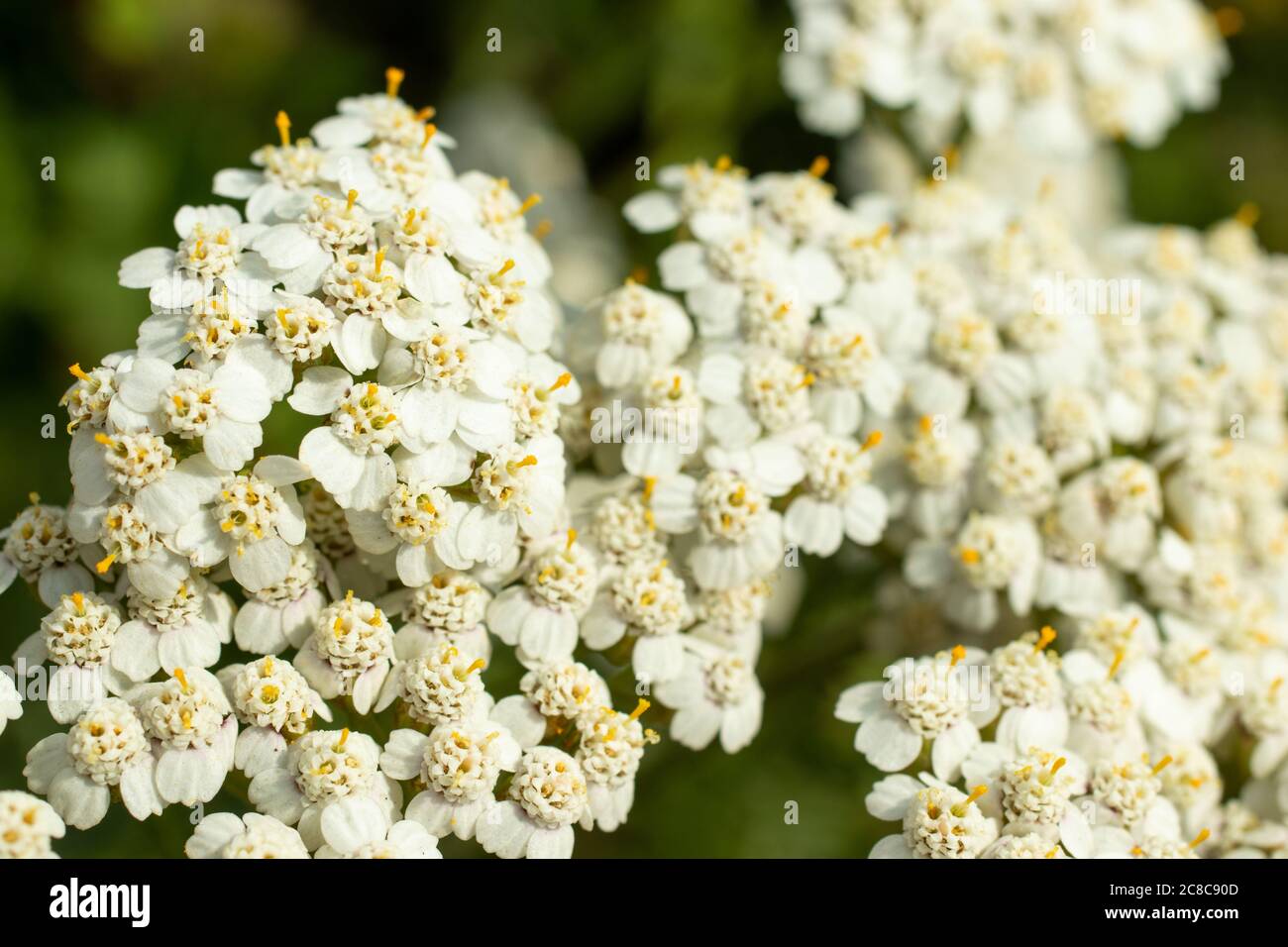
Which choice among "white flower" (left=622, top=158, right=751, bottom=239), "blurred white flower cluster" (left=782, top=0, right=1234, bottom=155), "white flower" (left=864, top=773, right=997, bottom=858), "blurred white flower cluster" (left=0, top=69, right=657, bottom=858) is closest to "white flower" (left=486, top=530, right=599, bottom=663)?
"blurred white flower cluster" (left=0, top=69, right=657, bottom=858)

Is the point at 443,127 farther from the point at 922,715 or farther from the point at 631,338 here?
the point at 922,715

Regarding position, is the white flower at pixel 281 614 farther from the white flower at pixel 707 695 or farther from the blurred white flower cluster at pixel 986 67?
the blurred white flower cluster at pixel 986 67

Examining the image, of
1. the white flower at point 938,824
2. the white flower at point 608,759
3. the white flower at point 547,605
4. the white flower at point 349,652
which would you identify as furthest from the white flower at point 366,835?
the white flower at point 938,824

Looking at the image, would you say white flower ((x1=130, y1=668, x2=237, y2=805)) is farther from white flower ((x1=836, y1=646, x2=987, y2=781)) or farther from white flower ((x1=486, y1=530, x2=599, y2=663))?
white flower ((x1=836, y1=646, x2=987, y2=781))

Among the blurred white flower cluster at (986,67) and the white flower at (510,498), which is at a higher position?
the blurred white flower cluster at (986,67)

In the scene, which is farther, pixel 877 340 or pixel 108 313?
pixel 108 313

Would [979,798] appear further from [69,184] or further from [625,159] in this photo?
[69,184]

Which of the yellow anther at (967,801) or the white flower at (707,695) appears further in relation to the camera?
the white flower at (707,695)
